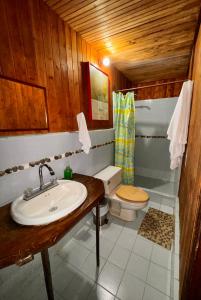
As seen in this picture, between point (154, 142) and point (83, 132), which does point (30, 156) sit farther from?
point (154, 142)

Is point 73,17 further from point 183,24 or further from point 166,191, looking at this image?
point 166,191

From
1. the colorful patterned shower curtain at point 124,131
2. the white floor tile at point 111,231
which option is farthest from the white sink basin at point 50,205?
the colorful patterned shower curtain at point 124,131

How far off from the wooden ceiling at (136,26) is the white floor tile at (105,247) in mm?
2313

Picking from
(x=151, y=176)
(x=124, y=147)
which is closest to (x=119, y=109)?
(x=124, y=147)

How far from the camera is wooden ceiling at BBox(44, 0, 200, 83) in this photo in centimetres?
120

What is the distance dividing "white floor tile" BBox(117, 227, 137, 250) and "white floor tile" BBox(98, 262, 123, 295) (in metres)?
0.27

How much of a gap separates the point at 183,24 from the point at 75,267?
2600 millimetres

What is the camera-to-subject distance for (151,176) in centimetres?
282

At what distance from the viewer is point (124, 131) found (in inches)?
90.2

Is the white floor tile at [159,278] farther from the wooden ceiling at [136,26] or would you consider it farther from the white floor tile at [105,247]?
the wooden ceiling at [136,26]

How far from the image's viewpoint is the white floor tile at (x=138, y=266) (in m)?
1.27

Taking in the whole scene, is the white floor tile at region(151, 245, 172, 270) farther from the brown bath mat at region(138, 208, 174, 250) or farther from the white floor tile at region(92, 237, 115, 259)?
the white floor tile at region(92, 237, 115, 259)

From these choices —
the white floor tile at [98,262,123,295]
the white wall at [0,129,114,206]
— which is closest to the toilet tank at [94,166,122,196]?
the white wall at [0,129,114,206]

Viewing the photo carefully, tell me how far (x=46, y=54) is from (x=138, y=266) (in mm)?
2130
